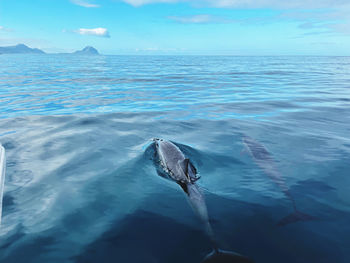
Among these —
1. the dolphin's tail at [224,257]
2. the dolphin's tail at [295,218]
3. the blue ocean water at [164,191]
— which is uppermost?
the dolphin's tail at [224,257]

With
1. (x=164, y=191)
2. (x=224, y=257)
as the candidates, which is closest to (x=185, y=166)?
(x=164, y=191)

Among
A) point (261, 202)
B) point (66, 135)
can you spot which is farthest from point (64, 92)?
point (261, 202)

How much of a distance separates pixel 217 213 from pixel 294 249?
61.1 inches

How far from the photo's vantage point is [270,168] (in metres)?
7.32

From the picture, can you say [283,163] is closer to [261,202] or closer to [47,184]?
[261,202]

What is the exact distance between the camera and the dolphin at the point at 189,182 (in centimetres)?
386

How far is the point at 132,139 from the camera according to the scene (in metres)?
10.6

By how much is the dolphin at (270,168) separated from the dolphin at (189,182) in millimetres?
1504

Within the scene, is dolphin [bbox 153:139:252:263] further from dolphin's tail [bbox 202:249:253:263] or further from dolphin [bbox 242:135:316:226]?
dolphin [bbox 242:135:316:226]

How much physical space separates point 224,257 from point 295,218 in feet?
7.00

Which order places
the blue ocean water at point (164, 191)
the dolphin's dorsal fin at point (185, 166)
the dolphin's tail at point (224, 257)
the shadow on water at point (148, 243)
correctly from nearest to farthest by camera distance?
the dolphin's tail at point (224, 257), the shadow on water at point (148, 243), the blue ocean water at point (164, 191), the dolphin's dorsal fin at point (185, 166)

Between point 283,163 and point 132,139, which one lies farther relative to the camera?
point 132,139

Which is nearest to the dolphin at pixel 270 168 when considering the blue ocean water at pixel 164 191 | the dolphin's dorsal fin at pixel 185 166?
the blue ocean water at pixel 164 191

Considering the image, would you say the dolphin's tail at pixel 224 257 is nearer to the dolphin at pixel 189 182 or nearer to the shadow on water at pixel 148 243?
the dolphin at pixel 189 182
